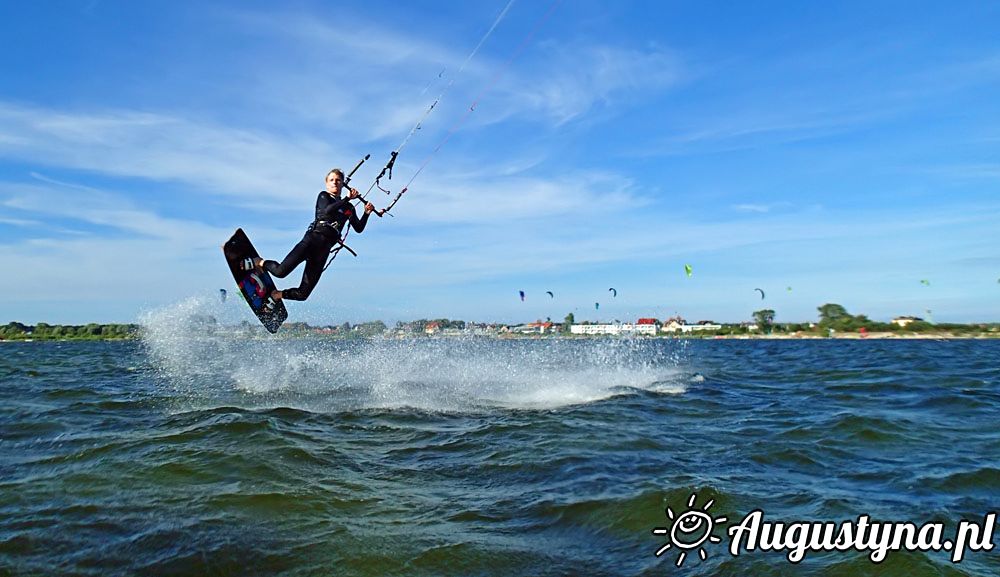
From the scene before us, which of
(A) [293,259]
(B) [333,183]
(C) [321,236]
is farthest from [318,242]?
(B) [333,183]

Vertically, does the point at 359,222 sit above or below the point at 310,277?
above

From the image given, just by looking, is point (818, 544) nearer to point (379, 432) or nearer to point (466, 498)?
point (466, 498)

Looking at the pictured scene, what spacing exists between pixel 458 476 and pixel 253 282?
598cm

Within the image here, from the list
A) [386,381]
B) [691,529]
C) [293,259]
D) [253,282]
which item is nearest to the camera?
[691,529]

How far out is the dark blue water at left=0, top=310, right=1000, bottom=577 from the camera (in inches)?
203

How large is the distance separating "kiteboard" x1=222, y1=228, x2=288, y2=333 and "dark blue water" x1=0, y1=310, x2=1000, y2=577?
1.72 metres

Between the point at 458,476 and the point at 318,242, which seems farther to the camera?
the point at 318,242

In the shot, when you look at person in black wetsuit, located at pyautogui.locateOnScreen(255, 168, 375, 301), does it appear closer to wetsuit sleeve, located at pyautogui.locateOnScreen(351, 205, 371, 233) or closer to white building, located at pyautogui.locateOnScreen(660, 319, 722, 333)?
wetsuit sleeve, located at pyautogui.locateOnScreen(351, 205, 371, 233)

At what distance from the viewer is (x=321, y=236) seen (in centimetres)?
1112

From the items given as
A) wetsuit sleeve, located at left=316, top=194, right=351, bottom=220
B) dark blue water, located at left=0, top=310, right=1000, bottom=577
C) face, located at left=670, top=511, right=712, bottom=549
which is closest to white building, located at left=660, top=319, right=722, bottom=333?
dark blue water, located at left=0, top=310, right=1000, bottom=577

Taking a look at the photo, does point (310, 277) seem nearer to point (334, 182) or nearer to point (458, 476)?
point (334, 182)

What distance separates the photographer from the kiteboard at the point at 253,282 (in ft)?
37.5

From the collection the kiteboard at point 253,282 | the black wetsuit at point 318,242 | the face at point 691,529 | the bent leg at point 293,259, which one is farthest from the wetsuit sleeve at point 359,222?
the face at point 691,529

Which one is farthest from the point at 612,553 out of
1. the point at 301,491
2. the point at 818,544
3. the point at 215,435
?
the point at 215,435
